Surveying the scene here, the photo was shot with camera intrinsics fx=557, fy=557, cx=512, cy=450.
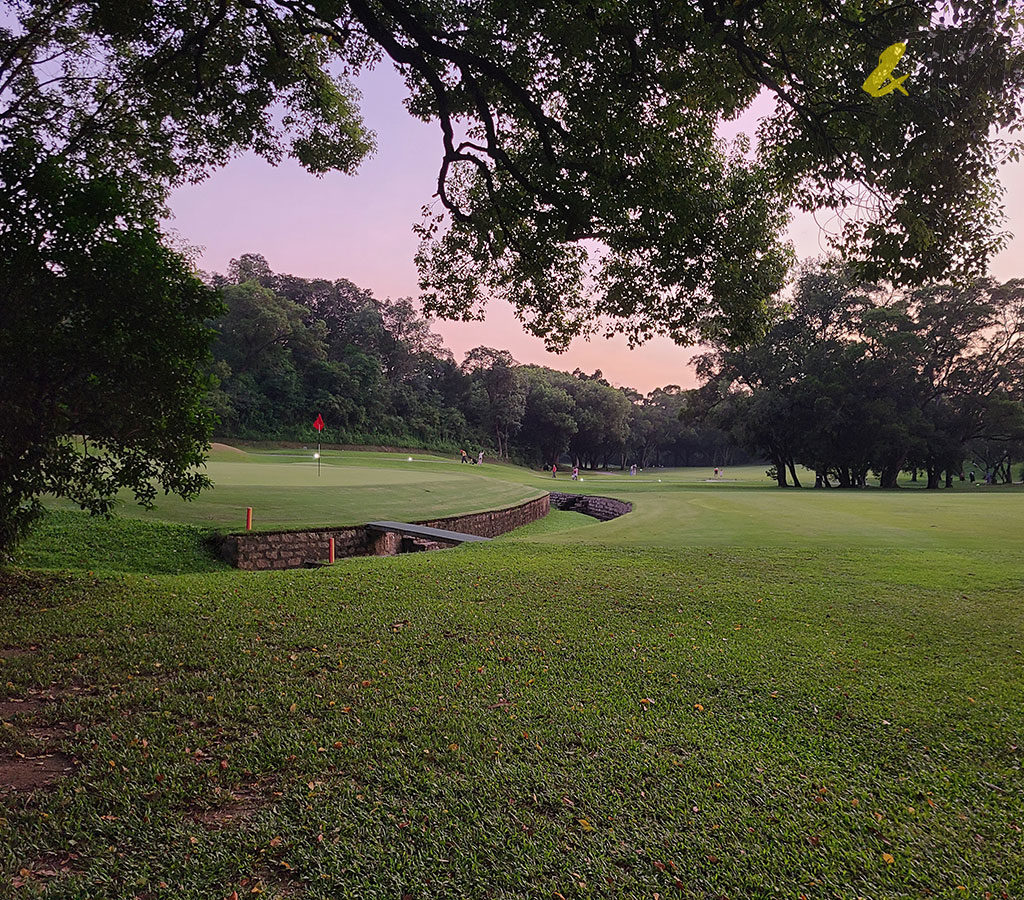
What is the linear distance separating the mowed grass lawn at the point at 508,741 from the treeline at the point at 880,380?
35020 millimetres

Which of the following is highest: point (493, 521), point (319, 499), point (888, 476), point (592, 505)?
point (888, 476)

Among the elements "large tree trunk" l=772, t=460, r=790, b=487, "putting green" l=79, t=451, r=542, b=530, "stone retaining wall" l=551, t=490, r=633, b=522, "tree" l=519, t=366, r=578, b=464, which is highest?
"tree" l=519, t=366, r=578, b=464

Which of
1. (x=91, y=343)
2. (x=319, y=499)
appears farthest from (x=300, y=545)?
(x=91, y=343)

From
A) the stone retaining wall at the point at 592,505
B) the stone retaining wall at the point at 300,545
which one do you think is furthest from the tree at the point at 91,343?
the stone retaining wall at the point at 592,505

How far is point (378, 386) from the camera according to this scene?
55.6 m

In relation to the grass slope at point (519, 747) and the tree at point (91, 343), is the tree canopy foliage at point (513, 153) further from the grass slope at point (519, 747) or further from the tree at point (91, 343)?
the grass slope at point (519, 747)

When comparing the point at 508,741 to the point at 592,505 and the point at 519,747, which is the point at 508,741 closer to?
the point at 519,747

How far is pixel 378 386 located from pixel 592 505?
3299 cm

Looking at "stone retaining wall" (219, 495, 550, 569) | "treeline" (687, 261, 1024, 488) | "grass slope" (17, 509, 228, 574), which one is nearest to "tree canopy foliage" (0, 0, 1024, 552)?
"grass slope" (17, 509, 228, 574)

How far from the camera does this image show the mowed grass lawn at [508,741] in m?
2.37

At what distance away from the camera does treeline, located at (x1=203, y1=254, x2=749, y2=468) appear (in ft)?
160

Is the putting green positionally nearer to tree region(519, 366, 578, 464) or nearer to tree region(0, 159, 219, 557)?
tree region(0, 159, 219, 557)

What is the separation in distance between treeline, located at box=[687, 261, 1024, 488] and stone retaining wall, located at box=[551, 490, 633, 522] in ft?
52.5

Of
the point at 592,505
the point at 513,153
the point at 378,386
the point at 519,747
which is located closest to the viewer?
the point at 519,747
